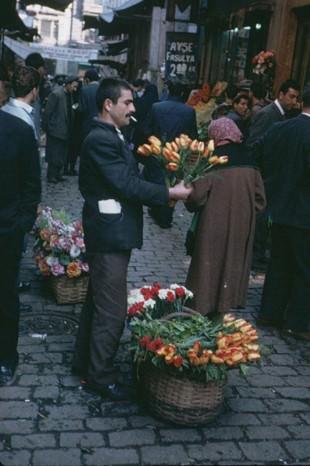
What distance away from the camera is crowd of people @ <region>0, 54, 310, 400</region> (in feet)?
13.1

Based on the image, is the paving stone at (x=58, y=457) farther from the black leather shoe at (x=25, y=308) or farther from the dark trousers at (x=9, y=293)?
the black leather shoe at (x=25, y=308)

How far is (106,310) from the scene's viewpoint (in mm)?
4105

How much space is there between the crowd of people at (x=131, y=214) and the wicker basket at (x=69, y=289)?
1.44 meters

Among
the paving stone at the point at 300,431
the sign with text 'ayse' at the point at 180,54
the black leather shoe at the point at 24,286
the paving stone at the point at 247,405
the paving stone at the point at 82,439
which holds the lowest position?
the black leather shoe at the point at 24,286

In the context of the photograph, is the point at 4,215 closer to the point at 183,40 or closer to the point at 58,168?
the point at 58,168

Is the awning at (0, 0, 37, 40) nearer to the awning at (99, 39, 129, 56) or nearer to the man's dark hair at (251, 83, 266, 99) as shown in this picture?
the man's dark hair at (251, 83, 266, 99)

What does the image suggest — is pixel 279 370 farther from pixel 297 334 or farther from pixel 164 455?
pixel 164 455

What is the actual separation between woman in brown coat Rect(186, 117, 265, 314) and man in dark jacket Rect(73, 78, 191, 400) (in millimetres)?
623

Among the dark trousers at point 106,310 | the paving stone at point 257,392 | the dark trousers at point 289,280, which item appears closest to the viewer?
the dark trousers at point 106,310

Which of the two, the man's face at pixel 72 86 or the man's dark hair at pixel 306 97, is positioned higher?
the man's dark hair at pixel 306 97

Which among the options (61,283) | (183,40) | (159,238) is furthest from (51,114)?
(61,283)

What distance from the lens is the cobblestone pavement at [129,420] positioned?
365cm

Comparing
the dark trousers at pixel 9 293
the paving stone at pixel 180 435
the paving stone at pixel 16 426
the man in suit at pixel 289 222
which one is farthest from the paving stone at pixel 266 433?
the dark trousers at pixel 9 293

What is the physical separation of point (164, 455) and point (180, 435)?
26cm
